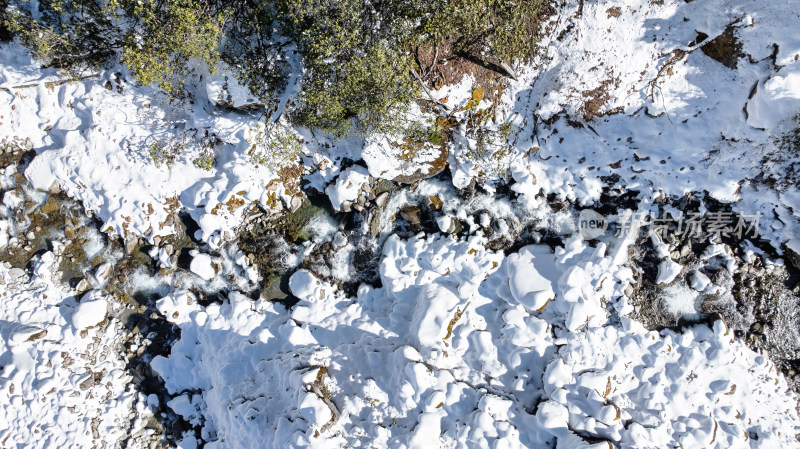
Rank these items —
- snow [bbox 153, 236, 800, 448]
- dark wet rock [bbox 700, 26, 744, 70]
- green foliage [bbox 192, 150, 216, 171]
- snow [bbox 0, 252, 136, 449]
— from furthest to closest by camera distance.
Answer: snow [bbox 0, 252, 136, 449] → green foliage [bbox 192, 150, 216, 171] → snow [bbox 153, 236, 800, 448] → dark wet rock [bbox 700, 26, 744, 70]

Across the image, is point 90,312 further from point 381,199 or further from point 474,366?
point 474,366

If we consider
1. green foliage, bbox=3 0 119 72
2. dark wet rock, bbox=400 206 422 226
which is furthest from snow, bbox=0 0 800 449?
green foliage, bbox=3 0 119 72

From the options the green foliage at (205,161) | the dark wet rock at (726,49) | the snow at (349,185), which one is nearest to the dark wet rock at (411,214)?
the snow at (349,185)

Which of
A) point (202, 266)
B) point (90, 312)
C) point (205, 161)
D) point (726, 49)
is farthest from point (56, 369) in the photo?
point (726, 49)

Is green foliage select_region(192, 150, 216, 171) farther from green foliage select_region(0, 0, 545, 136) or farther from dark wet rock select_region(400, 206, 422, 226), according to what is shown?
dark wet rock select_region(400, 206, 422, 226)

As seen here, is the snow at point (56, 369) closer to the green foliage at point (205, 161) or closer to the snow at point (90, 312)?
the snow at point (90, 312)

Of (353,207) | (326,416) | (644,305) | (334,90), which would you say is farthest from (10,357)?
(644,305)

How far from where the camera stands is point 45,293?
6.84 meters

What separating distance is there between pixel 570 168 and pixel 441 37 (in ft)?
9.26

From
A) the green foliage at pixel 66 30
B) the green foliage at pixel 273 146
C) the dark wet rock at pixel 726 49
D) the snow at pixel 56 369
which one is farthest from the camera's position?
the snow at pixel 56 369

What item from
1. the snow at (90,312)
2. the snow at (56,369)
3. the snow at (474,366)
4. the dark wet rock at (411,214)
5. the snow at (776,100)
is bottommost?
the snow at (56,369)

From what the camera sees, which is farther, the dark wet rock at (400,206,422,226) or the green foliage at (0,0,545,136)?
the dark wet rock at (400,206,422,226)

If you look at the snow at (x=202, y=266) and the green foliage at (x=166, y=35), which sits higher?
the green foliage at (x=166, y=35)

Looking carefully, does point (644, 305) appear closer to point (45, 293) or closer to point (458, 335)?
point (458, 335)
